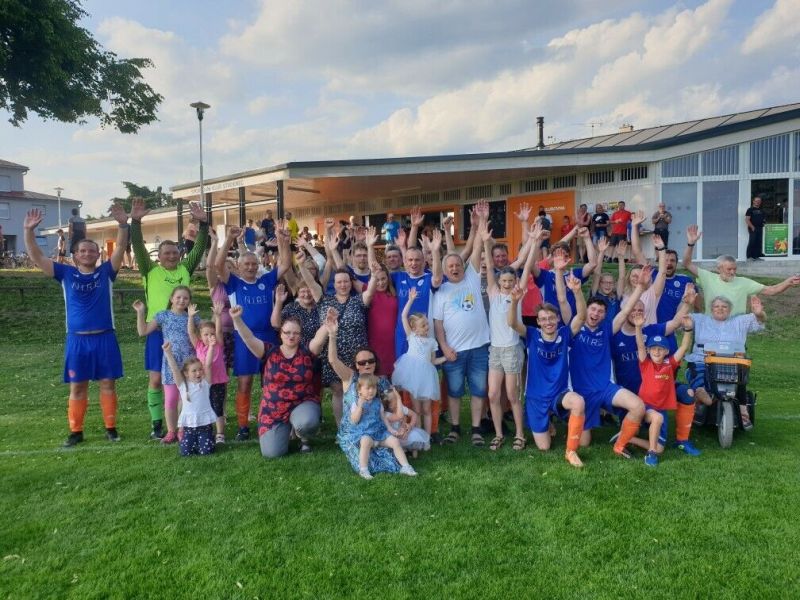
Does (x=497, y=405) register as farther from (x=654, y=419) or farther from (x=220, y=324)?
(x=220, y=324)

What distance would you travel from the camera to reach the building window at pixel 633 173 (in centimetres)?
1694

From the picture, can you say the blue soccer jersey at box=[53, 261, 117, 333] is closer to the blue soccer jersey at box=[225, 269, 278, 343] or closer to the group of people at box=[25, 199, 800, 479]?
the group of people at box=[25, 199, 800, 479]

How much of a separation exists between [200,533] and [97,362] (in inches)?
100

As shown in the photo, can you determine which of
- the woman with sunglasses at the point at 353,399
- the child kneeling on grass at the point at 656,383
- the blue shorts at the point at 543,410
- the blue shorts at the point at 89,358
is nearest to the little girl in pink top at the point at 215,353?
the blue shorts at the point at 89,358

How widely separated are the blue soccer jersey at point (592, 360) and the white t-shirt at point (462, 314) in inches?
33.8

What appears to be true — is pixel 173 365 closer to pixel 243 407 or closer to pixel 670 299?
pixel 243 407

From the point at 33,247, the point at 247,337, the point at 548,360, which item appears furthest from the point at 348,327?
the point at 33,247

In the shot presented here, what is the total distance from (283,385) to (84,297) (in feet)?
6.91

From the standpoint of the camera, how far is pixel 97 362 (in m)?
5.43

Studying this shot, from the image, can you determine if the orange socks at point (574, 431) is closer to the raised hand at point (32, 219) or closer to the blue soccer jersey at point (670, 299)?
the blue soccer jersey at point (670, 299)

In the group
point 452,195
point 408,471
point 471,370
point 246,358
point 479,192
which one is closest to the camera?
point 408,471

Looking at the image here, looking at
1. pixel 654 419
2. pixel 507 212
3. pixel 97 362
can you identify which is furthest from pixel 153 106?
pixel 654 419

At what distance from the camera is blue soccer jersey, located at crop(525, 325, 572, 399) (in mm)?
5112

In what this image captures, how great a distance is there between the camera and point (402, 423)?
4.88 metres
